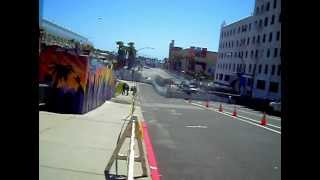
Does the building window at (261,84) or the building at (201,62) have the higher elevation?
the building at (201,62)

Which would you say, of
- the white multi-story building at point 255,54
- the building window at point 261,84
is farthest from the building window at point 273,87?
the building window at point 261,84

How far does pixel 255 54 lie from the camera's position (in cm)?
8325

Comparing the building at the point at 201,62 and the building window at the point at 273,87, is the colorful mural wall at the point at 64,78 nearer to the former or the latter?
the building window at the point at 273,87

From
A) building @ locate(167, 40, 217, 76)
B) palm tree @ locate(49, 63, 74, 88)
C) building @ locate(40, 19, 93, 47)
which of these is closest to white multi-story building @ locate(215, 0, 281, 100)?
building @ locate(40, 19, 93, 47)

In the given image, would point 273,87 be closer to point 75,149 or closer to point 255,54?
point 255,54

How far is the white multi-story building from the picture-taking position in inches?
2894

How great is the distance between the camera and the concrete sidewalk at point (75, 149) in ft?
26.1

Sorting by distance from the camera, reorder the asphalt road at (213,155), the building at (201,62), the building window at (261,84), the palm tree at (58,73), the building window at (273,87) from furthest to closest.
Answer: the building at (201,62) → the building window at (261,84) → the building window at (273,87) → the palm tree at (58,73) → the asphalt road at (213,155)

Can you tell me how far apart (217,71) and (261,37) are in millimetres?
35339

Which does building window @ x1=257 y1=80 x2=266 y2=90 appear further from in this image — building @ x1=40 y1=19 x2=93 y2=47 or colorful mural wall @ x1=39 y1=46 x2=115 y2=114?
colorful mural wall @ x1=39 y1=46 x2=115 y2=114

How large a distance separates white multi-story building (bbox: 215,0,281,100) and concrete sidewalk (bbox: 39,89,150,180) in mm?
49538

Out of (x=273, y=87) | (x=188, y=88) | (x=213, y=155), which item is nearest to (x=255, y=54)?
(x=273, y=87)

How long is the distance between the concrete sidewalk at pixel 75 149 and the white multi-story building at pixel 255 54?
49538mm
